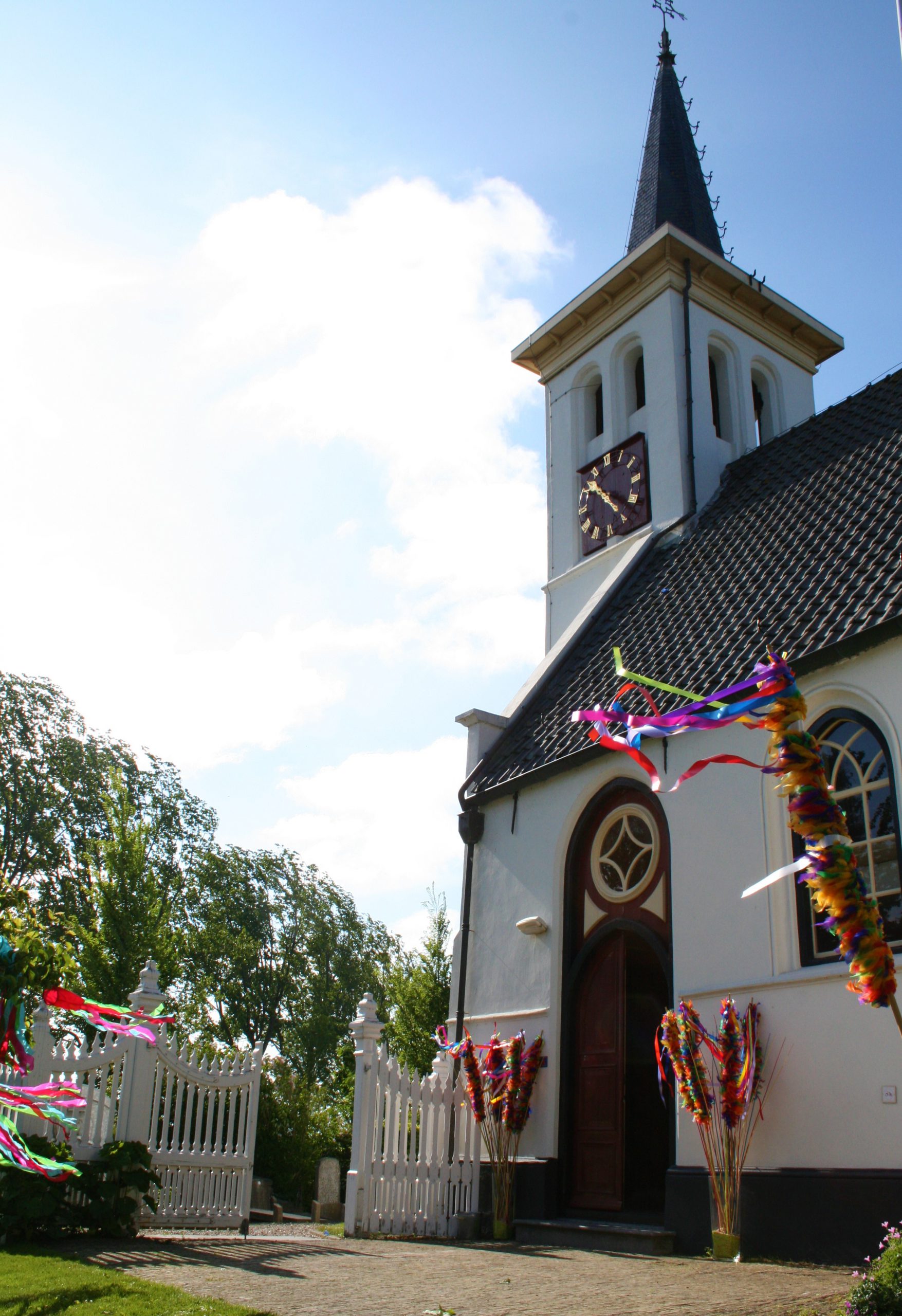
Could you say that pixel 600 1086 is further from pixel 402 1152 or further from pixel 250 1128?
pixel 250 1128

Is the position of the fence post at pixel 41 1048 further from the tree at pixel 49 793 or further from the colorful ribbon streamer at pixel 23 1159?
the tree at pixel 49 793

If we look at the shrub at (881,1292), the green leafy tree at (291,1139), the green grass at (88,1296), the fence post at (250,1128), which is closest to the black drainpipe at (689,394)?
the fence post at (250,1128)

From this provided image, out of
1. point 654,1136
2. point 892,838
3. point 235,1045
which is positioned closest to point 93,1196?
point 654,1136

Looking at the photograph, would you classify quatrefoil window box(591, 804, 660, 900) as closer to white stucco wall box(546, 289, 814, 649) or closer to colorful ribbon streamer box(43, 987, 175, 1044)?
colorful ribbon streamer box(43, 987, 175, 1044)

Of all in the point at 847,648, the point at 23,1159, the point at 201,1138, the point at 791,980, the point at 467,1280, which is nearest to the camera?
the point at 467,1280

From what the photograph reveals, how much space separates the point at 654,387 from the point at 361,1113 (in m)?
12.6

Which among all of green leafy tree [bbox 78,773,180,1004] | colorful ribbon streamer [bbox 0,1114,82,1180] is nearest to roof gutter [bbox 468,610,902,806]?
colorful ribbon streamer [bbox 0,1114,82,1180]

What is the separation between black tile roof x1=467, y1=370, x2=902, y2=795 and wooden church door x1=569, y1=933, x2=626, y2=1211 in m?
2.50

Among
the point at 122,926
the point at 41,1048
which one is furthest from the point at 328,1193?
the point at 41,1048

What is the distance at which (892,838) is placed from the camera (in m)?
8.57

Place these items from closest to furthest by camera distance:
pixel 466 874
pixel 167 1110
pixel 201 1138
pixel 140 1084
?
pixel 140 1084 < pixel 167 1110 < pixel 201 1138 < pixel 466 874

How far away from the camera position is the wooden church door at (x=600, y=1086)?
10.7m

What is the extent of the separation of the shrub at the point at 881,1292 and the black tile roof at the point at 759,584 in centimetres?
565

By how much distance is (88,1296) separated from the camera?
571 centimetres
